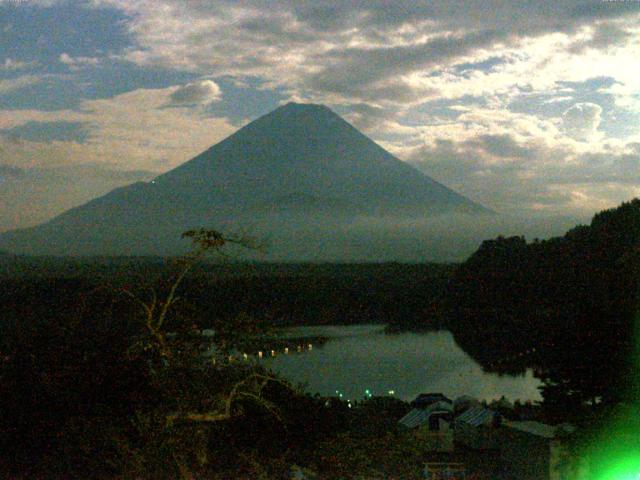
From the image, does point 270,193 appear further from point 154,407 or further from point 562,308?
point 154,407

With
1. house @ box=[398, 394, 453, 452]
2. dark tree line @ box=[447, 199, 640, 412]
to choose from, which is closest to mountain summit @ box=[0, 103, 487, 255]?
dark tree line @ box=[447, 199, 640, 412]

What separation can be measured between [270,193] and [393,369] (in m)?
51.9

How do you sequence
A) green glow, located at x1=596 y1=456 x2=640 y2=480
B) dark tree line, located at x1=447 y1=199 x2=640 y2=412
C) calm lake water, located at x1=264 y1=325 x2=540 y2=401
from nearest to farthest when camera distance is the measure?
1. green glow, located at x1=596 y1=456 x2=640 y2=480
2. dark tree line, located at x1=447 y1=199 x2=640 y2=412
3. calm lake water, located at x1=264 y1=325 x2=540 y2=401

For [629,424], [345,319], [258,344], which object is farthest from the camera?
[345,319]

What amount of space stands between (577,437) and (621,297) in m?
1.32

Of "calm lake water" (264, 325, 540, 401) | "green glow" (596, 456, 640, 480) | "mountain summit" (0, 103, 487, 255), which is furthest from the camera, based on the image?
"mountain summit" (0, 103, 487, 255)

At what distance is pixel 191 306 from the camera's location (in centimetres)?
228

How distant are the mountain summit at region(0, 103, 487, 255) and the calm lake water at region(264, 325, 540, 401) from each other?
2921 centimetres

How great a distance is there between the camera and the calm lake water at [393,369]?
14.6 m

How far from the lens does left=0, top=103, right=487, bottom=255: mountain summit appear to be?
56.2 m

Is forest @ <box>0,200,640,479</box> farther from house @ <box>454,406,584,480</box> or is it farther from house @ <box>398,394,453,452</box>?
house @ <box>398,394,453,452</box>

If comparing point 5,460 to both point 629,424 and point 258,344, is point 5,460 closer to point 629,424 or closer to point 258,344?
point 258,344

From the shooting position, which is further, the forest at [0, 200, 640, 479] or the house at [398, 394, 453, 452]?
the house at [398, 394, 453, 452]

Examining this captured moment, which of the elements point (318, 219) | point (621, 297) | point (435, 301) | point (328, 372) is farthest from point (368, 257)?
point (621, 297)
